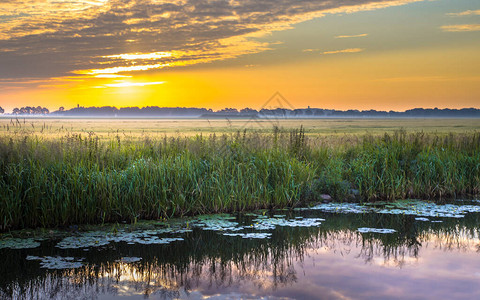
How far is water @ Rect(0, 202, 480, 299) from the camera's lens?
5.63 meters

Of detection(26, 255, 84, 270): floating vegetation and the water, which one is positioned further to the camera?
detection(26, 255, 84, 270): floating vegetation

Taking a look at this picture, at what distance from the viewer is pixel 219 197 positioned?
377 inches

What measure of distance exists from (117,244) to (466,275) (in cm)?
566

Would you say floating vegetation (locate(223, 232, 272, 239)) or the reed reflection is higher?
floating vegetation (locate(223, 232, 272, 239))

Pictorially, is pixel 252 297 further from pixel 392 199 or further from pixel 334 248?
pixel 392 199

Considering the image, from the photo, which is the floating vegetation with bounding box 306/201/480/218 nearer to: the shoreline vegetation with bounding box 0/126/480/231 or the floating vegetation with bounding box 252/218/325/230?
the shoreline vegetation with bounding box 0/126/480/231

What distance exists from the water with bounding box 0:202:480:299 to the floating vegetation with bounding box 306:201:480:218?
0.53 metres

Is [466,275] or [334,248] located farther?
[334,248]

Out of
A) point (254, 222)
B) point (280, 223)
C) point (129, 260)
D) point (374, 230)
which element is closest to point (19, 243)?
point (129, 260)

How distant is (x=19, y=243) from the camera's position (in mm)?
7207

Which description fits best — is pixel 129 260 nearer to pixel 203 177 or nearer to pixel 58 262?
pixel 58 262

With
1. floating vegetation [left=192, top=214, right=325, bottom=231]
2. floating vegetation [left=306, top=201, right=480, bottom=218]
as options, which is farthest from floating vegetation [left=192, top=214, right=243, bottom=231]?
floating vegetation [left=306, top=201, right=480, bottom=218]

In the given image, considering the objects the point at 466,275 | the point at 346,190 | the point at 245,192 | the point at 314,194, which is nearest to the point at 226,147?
the point at 245,192

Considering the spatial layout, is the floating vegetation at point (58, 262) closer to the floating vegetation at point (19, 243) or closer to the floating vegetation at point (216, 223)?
the floating vegetation at point (19, 243)
